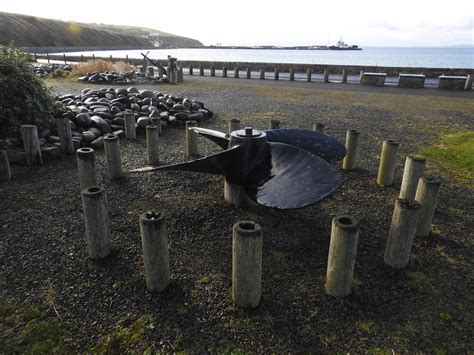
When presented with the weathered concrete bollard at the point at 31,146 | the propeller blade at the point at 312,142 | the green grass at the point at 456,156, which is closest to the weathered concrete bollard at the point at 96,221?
the propeller blade at the point at 312,142

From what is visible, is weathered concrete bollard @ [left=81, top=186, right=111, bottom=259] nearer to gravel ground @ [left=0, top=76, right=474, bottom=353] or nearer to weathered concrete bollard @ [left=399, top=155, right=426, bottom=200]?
gravel ground @ [left=0, top=76, right=474, bottom=353]

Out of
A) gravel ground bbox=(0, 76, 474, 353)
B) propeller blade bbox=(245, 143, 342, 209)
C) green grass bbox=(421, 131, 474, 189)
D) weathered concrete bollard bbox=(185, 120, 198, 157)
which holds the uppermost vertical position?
propeller blade bbox=(245, 143, 342, 209)

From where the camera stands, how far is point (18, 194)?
5.71 metres

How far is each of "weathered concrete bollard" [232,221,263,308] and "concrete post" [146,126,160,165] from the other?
4299 mm

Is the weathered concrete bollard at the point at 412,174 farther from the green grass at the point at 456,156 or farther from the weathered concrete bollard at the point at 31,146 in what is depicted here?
the weathered concrete bollard at the point at 31,146

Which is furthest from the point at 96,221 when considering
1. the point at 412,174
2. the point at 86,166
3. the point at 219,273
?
the point at 412,174

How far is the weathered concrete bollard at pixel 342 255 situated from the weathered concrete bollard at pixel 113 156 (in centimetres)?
427

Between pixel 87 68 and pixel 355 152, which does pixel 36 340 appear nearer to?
pixel 355 152

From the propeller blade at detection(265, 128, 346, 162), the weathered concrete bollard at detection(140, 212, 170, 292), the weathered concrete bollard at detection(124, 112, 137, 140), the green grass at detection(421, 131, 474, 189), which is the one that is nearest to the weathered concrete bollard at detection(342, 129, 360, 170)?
the propeller blade at detection(265, 128, 346, 162)

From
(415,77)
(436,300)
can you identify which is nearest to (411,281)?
(436,300)

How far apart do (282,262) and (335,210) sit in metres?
1.70

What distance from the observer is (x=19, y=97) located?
7680mm

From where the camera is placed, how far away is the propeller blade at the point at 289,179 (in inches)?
156

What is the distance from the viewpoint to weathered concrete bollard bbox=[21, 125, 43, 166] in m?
6.75
